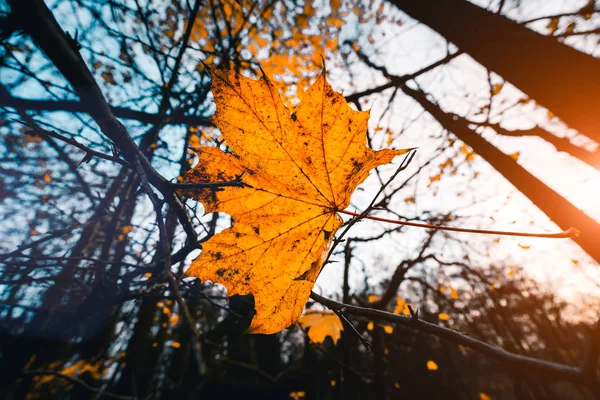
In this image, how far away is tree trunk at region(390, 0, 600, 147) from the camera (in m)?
1.67

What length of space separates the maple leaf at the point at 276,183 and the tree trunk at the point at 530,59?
69.4 inches

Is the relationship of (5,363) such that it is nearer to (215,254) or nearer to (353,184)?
(215,254)

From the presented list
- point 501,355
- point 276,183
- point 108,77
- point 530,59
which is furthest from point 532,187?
point 108,77

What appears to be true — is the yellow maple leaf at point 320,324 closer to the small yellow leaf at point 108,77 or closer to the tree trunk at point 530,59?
the tree trunk at point 530,59

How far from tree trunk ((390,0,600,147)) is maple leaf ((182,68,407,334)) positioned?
1762 mm

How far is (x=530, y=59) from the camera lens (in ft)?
6.01

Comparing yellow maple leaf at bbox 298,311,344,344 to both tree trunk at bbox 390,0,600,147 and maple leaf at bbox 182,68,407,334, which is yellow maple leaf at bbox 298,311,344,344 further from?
tree trunk at bbox 390,0,600,147

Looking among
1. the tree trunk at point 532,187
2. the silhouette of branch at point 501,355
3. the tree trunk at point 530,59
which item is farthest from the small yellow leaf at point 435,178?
the silhouette of branch at point 501,355

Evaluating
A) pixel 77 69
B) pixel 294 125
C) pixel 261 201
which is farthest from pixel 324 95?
pixel 77 69

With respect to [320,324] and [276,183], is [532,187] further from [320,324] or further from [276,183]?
[276,183]

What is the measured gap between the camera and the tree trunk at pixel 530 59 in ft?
5.46

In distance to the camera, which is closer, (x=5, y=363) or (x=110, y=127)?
(x=110, y=127)

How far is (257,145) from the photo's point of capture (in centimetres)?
97

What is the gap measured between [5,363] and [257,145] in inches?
165
